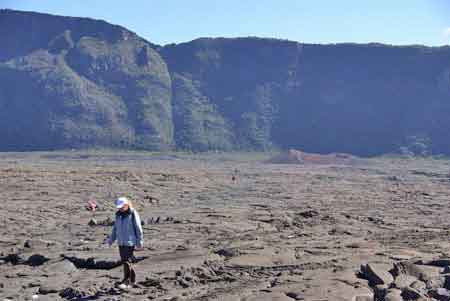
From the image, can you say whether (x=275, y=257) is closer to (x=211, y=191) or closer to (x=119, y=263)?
(x=119, y=263)

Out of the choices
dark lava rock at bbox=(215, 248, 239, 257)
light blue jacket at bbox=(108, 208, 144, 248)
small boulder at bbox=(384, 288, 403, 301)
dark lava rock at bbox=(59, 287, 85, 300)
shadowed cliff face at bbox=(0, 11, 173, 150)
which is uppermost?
shadowed cliff face at bbox=(0, 11, 173, 150)

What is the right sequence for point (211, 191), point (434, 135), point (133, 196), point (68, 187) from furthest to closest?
point (434, 135)
point (211, 191)
point (68, 187)
point (133, 196)

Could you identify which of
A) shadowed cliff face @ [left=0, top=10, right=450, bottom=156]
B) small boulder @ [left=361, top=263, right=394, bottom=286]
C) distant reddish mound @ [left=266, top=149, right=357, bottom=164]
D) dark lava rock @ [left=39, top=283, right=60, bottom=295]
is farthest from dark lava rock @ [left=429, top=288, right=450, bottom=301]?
shadowed cliff face @ [left=0, top=10, right=450, bottom=156]

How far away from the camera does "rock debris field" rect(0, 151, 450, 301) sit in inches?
335

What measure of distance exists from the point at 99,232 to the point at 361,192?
15626 millimetres

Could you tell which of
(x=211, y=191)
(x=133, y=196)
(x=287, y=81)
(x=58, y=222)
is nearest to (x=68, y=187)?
(x=133, y=196)

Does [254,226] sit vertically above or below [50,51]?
below

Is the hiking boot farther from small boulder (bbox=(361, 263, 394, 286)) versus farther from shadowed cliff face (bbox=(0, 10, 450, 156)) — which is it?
shadowed cliff face (bbox=(0, 10, 450, 156))

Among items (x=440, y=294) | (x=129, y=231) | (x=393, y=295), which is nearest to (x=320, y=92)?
(x=129, y=231)

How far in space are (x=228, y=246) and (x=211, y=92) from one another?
76380mm

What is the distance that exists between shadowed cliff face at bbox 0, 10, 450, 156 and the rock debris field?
51489 mm

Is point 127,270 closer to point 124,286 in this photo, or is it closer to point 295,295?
point 124,286

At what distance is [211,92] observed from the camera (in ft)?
287

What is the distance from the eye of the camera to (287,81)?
88.8 metres
